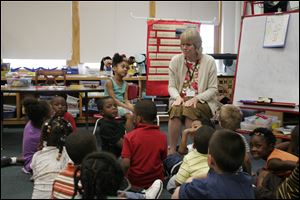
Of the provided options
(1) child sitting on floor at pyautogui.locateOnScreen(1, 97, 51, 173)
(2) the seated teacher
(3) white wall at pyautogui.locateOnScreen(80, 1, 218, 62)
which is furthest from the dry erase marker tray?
(3) white wall at pyautogui.locateOnScreen(80, 1, 218, 62)

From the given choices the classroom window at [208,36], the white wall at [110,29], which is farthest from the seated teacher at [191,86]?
the classroom window at [208,36]

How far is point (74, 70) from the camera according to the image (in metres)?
5.34

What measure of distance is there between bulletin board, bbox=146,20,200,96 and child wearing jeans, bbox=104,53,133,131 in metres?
1.00

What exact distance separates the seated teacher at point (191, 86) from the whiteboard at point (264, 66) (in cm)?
42

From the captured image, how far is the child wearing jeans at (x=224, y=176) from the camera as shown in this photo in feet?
4.21

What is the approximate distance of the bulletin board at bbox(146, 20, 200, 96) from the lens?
14.4 feet

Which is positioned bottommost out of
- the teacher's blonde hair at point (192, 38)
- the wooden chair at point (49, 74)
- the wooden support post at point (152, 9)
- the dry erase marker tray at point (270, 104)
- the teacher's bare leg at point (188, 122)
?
the teacher's bare leg at point (188, 122)

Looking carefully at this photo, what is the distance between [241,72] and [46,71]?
2190 mm

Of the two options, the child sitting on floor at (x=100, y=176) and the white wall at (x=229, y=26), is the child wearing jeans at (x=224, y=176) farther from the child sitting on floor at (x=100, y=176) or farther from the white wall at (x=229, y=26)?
the white wall at (x=229, y=26)

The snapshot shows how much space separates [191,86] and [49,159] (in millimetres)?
1455

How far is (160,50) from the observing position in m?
4.45

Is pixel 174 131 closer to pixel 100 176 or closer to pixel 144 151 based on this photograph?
pixel 144 151

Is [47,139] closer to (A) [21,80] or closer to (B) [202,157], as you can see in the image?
(B) [202,157]

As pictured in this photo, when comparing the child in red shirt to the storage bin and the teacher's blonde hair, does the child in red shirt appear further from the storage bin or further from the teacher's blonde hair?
the storage bin
